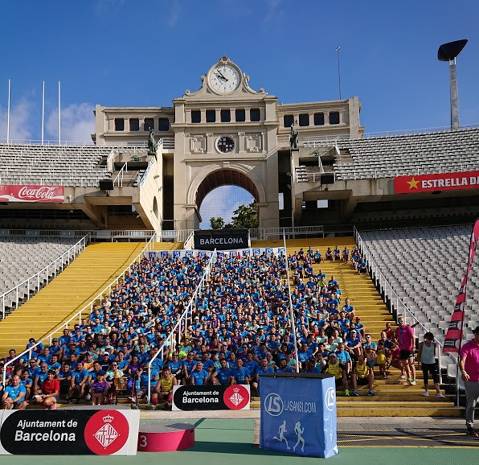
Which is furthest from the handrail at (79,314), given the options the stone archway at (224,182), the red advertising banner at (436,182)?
the red advertising banner at (436,182)

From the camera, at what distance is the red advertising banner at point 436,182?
28.3 meters

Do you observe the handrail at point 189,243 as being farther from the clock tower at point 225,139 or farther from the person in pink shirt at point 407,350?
the person in pink shirt at point 407,350

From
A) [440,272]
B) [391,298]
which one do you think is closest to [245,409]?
[391,298]

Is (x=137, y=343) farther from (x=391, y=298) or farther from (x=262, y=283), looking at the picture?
(x=391, y=298)

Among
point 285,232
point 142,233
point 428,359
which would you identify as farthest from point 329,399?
point 142,233

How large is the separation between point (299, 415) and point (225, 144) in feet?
106

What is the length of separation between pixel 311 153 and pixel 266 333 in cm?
2325

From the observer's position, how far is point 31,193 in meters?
28.9

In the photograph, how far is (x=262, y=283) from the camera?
20.3 m

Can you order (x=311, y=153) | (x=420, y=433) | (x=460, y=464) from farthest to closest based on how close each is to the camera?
(x=311, y=153), (x=420, y=433), (x=460, y=464)

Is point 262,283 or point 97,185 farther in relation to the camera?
point 97,185

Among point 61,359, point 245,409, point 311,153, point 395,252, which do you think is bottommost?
point 245,409

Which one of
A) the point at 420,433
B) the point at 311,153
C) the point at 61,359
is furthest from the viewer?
the point at 311,153

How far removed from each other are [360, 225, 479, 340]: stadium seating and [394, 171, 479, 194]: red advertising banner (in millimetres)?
2246
